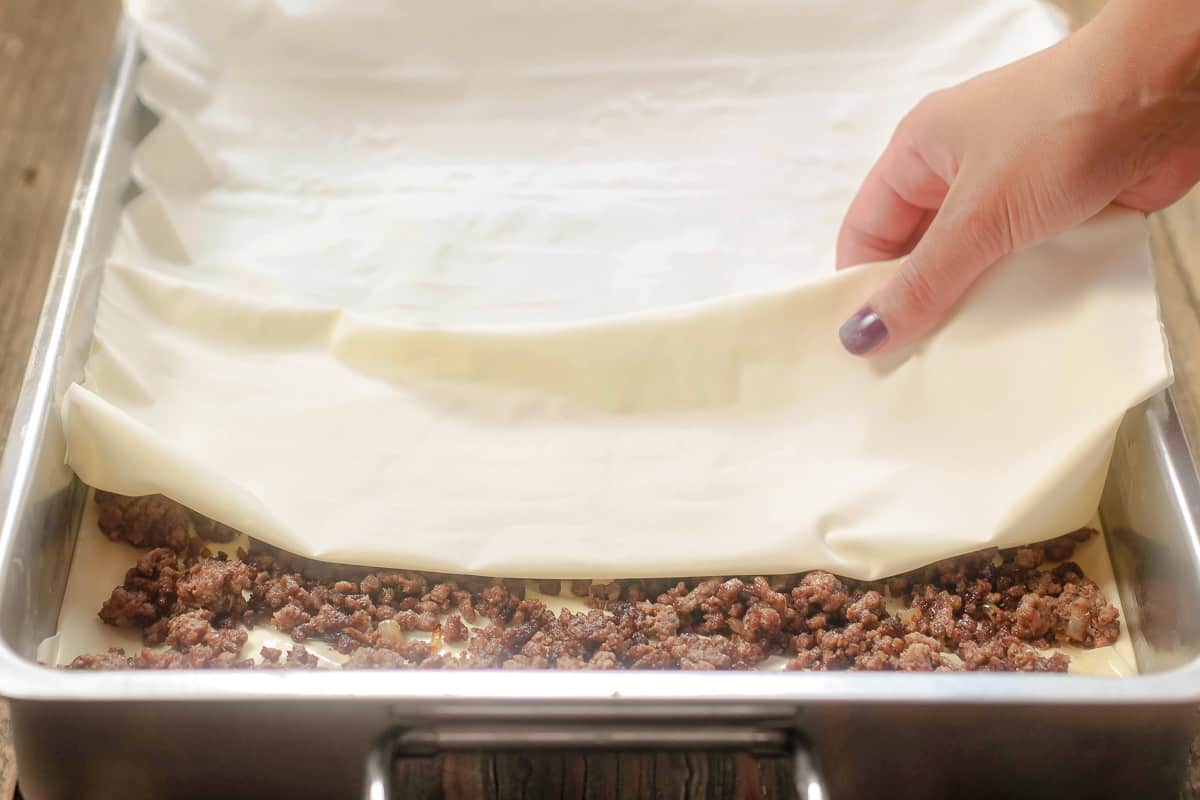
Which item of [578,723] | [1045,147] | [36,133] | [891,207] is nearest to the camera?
[578,723]

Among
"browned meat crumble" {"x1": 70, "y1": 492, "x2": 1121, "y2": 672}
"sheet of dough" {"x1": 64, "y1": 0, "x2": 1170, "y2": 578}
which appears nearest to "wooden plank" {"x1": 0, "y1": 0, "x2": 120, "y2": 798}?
"sheet of dough" {"x1": 64, "y1": 0, "x2": 1170, "y2": 578}

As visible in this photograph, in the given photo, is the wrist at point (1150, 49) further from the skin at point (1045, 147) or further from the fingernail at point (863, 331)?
the fingernail at point (863, 331)

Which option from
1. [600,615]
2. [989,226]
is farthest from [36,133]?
[989,226]

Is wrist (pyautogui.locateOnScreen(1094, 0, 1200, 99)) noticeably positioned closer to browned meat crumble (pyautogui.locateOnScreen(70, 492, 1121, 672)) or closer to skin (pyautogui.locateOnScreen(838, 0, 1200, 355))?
skin (pyautogui.locateOnScreen(838, 0, 1200, 355))

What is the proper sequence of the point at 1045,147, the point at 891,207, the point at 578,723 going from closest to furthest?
the point at 578,723, the point at 1045,147, the point at 891,207

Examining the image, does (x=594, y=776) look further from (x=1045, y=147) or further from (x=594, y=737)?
(x=1045, y=147)

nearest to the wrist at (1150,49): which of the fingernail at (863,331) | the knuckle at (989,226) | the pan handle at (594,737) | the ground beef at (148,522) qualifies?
the knuckle at (989,226)
